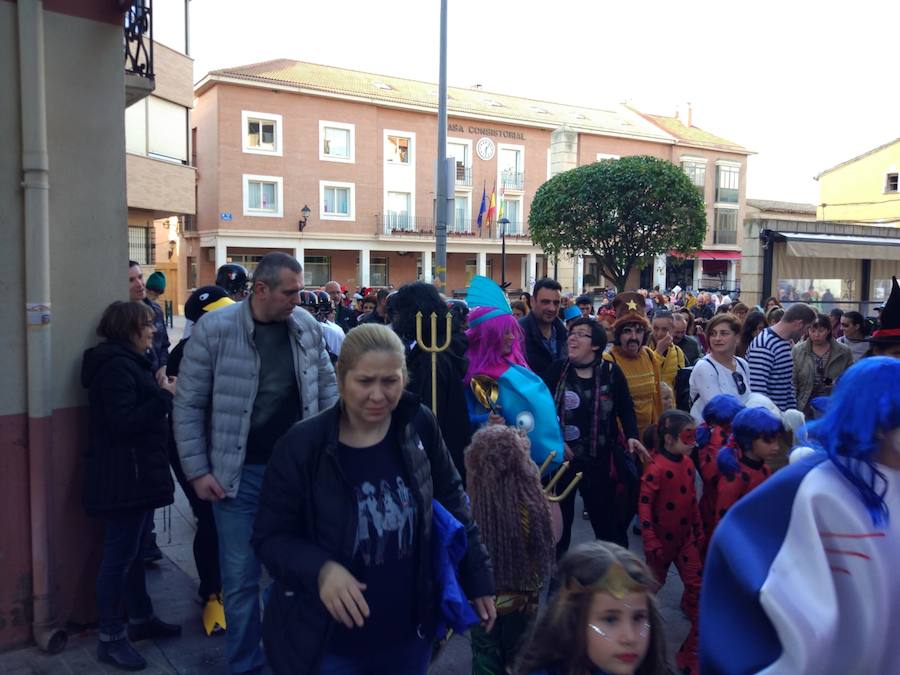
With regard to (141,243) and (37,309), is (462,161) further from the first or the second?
(37,309)

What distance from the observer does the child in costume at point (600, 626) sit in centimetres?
190

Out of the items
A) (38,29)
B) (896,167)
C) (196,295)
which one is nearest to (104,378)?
(196,295)

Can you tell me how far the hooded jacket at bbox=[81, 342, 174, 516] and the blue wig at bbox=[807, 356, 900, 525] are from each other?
307 centimetres

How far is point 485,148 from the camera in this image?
1560 inches

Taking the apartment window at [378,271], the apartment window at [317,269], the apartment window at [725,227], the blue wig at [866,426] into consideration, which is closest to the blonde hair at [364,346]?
the blue wig at [866,426]

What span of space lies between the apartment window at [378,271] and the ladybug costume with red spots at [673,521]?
34.3 metres

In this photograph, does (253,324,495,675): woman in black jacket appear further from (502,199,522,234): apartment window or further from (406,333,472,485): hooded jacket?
(502,199,522,234): apartment window

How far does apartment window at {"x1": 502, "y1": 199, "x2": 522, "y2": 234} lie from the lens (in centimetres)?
4150

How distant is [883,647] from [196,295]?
4088mm

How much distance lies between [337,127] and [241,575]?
3409cm

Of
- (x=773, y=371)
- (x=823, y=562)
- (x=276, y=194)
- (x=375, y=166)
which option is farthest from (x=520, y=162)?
(x=823, y=562)

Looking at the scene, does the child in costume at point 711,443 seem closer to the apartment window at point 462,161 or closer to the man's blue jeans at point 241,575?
the man's blue jeans at point 241,575


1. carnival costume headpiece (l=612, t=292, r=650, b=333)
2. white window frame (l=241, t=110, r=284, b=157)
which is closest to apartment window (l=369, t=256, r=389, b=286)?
white window frame (l=241, t=110, r=284, b=157)

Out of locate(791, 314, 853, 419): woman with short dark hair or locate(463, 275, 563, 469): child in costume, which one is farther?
locate(791, 314, 853, 419): woman with short dark hair
